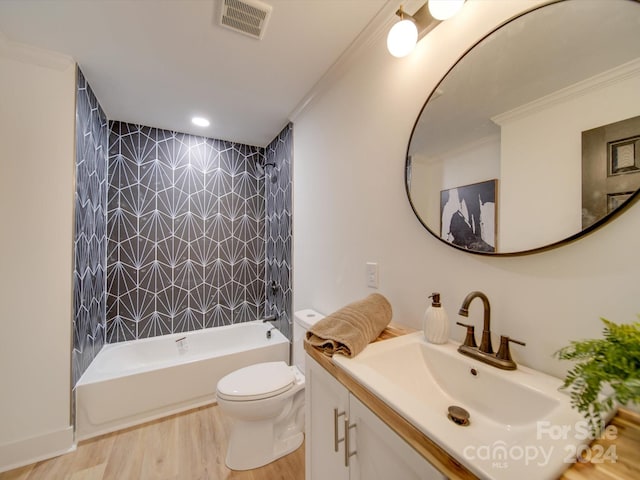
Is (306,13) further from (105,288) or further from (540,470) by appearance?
(105,288)

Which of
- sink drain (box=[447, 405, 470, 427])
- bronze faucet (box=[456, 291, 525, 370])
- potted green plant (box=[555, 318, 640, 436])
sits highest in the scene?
potted green plant (box=[555, 318, 640, 436])

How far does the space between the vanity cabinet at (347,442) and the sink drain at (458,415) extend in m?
0.25

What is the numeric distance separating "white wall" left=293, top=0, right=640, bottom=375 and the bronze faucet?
7 centimetres

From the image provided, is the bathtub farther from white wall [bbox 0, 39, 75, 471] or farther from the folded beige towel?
the folded beige towel

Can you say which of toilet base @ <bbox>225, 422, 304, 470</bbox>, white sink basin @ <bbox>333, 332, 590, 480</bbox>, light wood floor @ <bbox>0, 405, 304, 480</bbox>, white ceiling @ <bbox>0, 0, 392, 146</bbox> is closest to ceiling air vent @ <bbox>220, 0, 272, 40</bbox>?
white ceiling @ <bbox>0, 0, 392, 146</bbox>

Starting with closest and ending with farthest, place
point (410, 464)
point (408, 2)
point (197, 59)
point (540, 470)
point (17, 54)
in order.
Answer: point (540, 470) < point (410, 464) < point (408, 2) < point (17, 54) < point (197, 59)

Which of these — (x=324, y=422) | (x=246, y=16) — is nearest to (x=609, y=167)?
(x=324, y=422)

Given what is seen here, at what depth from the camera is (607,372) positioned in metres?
0.42

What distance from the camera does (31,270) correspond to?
60.9 inches

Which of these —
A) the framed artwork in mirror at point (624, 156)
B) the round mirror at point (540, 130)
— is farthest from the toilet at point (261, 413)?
the framed artwork in mirror at point (624, 156)

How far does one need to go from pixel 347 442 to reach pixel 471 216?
2.82ft

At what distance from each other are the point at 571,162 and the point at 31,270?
101 inches

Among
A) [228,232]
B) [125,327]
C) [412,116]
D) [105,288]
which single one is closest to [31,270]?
[105,288]

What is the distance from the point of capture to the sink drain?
2.48 ft
